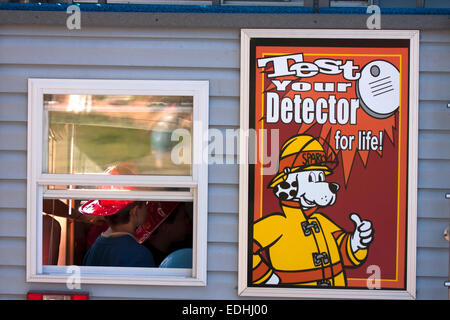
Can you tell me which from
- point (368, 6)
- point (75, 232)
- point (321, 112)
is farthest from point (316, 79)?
point (75, 232)

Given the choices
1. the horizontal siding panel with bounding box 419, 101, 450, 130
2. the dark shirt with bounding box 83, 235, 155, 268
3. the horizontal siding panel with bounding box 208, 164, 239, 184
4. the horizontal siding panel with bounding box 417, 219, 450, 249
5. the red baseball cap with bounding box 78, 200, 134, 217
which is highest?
the horizontal siding panel with bounding box 419, 101, 450, 130

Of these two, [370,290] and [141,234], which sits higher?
[141,234]

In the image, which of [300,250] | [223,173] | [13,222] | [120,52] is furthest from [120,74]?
[300,250]

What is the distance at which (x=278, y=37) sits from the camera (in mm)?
3049

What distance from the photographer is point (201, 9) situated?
3.07 m

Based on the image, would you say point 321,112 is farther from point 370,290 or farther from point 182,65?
point 370,290

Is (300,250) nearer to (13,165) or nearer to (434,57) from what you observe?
(434,57)

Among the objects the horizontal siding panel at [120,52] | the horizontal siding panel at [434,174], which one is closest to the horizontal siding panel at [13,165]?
the horizontal siding panel at [120,52]

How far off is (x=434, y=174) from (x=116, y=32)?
2.04m

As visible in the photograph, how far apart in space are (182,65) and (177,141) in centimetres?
45

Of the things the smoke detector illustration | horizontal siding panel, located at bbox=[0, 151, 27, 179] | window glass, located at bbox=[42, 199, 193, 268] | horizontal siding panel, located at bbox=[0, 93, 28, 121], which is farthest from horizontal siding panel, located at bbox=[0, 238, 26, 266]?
the smoke detector illustration

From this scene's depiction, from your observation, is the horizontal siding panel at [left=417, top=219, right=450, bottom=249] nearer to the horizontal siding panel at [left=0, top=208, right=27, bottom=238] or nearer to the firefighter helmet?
the firefighter helmet

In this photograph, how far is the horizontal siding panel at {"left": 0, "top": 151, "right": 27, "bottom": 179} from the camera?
3.11 meters

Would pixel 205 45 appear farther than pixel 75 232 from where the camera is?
No
